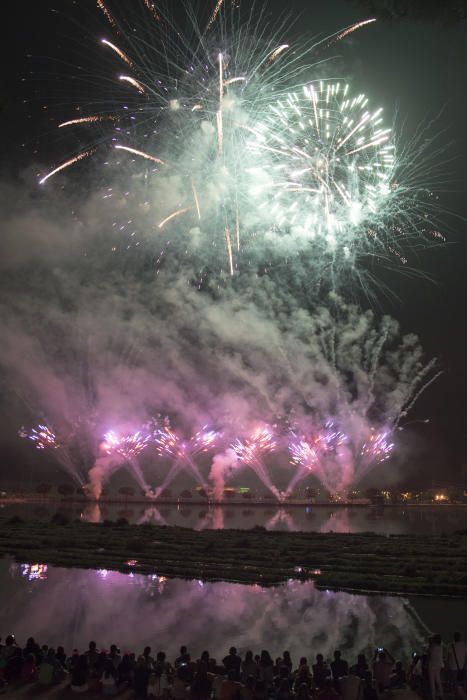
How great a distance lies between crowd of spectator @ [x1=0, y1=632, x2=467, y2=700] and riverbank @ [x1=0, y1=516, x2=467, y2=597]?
10.3 metres

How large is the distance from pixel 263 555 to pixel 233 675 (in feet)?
57.8

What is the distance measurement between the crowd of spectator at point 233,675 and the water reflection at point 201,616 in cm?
281

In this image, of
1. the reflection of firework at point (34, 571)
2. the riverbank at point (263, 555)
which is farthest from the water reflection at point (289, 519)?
the reflection of firework at point (34, 571)

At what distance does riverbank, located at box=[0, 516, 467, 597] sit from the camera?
21312mm

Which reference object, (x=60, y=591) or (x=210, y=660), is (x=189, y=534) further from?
(x=210, y=660)

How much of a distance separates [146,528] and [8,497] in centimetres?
5214

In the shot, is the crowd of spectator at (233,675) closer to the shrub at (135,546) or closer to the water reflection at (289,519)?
the shrub at (135,546)

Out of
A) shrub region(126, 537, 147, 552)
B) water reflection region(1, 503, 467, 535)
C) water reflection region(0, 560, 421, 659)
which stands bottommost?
water reflection region(0, 560, 421, 659)

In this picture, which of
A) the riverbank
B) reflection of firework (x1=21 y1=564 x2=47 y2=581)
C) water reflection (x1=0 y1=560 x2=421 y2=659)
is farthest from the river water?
the riverbank

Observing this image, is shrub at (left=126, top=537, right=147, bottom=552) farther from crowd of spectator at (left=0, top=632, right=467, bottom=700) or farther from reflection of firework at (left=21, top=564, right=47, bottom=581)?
crowd of spectator at (left=0, top=632, right=467, bottom=700)

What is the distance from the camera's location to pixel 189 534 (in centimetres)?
3397

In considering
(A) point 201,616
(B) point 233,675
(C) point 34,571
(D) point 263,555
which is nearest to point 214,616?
(A) point 201,616

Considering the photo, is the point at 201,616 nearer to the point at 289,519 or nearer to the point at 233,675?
the point at 233,675

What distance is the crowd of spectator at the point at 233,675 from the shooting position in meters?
9.16
